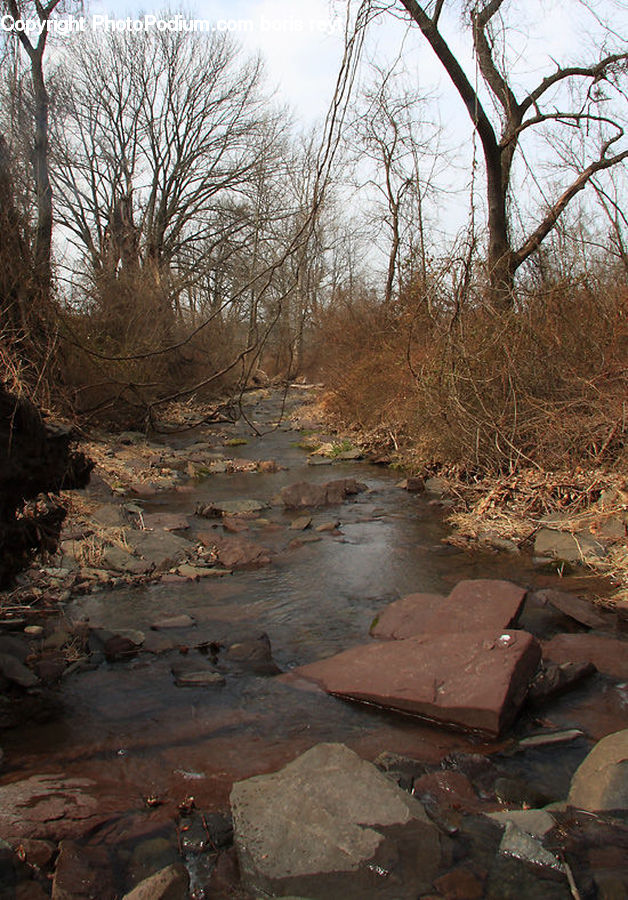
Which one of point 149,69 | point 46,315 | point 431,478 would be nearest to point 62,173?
point 149,69

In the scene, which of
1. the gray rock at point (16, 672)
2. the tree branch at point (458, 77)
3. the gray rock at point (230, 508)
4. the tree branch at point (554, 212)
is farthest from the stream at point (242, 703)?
the tree branch at point (458, 77)

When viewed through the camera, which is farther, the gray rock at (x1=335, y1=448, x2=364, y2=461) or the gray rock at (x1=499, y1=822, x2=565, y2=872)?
the gray rock at (x1=335, y1=448, x2=364, y2=461)

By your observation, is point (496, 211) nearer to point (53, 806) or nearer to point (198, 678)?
point (198, 678)

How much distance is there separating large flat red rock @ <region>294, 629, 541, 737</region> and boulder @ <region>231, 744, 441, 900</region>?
793 mm

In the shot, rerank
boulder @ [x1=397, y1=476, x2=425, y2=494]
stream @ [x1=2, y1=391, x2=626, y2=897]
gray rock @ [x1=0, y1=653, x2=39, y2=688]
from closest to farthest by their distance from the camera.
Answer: stream @ [x1=2, y1=391, x2=626, y2=897] < gray rock @ [x1=0, y1=653, x2=39, y2=688] < boulder @ [x1=397, y1=476, x2=425, y2=494]

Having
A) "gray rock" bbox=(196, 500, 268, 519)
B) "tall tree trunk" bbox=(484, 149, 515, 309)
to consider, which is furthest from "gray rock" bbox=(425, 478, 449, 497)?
"tall tree trunk" bbox=(484, 149, 515, 309)

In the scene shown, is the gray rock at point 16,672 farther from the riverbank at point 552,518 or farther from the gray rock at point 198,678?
the riverbank at point 552,518

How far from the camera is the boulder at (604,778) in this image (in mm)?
2539

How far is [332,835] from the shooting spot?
2.31m

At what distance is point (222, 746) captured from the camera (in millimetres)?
3096

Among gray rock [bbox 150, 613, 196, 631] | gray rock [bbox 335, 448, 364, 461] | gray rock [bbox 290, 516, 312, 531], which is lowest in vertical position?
gray rock [bbox 150, 613, 196, 631]

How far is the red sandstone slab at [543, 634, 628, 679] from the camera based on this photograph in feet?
12.8

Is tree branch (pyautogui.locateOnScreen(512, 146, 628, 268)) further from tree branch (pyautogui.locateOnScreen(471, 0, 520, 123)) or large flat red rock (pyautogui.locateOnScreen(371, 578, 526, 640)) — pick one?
large flat red rock (pyautogui.locateOnScreen(371, 578, 526, 640))

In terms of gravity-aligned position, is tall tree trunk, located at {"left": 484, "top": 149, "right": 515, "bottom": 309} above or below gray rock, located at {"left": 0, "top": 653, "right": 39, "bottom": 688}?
→ above
